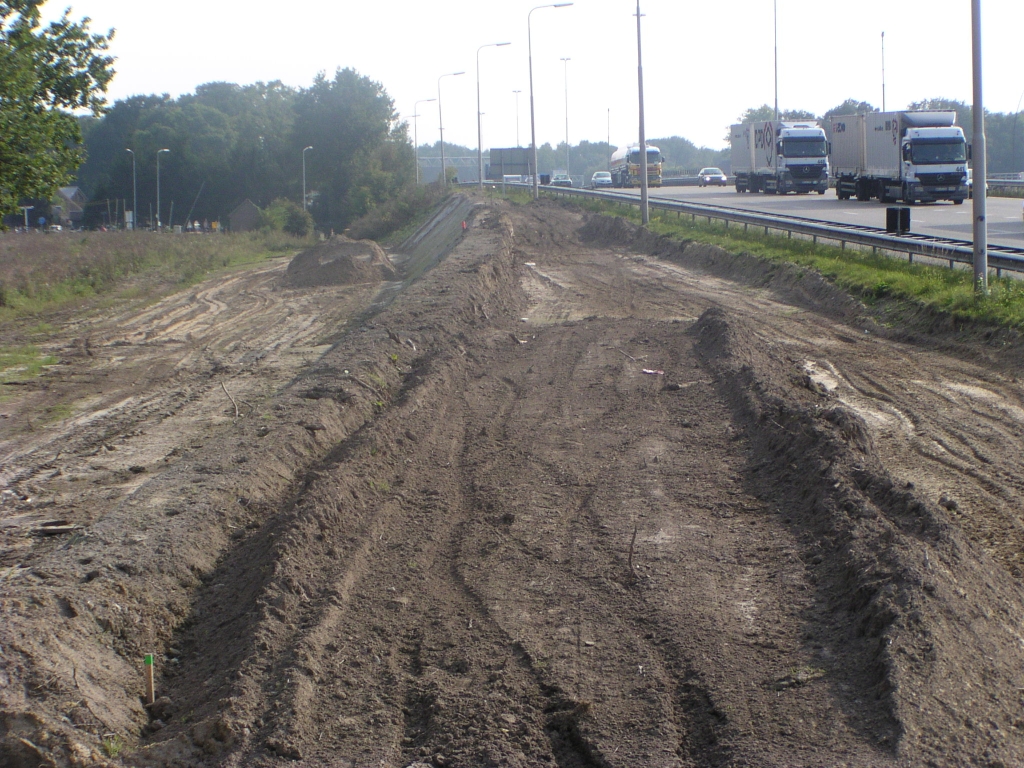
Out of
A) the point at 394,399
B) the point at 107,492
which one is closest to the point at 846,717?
the point at 107,492

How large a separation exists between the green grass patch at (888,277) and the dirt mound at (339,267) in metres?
11.9

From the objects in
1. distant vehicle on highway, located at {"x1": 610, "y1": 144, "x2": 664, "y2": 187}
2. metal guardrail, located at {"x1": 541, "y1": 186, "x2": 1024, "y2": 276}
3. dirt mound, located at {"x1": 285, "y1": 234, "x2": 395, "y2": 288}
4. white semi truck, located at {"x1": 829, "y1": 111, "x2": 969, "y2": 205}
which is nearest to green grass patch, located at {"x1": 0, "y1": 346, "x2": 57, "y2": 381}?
dirt mound, located at {"x1": 285, "y1": 234, "x2": 395, "y2": 288}

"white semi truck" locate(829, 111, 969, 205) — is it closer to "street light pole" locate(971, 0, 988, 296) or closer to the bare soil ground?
"street light pole" locate(971, 0, 988, 296)

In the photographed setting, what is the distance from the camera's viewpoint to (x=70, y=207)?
122 meters

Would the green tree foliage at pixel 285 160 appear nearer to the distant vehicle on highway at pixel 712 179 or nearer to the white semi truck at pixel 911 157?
the distant vehicle on highway at pixel 712 179

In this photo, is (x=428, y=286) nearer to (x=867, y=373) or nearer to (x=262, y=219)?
(x=867, y=373)

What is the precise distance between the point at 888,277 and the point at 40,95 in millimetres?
20645

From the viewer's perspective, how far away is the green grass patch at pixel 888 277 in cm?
1506

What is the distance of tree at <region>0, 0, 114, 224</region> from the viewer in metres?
19.4

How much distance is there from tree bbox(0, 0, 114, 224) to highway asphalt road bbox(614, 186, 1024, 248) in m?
24.1

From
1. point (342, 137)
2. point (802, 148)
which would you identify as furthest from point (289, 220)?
point (802, 148)

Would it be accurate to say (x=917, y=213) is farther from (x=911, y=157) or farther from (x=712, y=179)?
(x=712, y=179)

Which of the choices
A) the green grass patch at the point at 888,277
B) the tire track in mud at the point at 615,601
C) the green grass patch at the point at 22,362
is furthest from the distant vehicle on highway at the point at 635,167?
the tire track in mud at the point at 615,601

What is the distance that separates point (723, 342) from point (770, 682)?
9.80 metres
